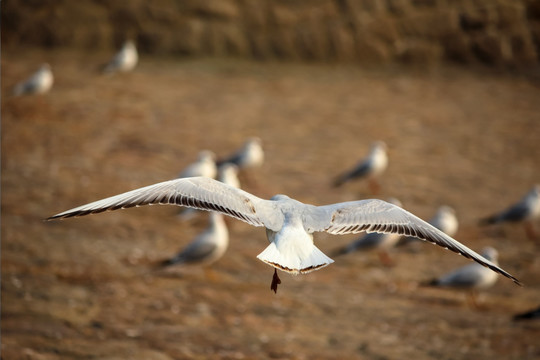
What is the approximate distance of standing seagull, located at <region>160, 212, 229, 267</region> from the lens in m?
7.73

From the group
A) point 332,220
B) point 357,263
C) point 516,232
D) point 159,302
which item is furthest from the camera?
point 516,232

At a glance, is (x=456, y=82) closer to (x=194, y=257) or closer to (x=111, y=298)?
(x=194, y=257)

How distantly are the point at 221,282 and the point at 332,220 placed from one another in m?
2.99

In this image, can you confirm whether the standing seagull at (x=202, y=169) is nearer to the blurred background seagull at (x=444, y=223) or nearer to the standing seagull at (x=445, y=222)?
the blurred background seagull at (x=444, y=223)

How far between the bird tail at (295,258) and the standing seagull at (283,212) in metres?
0.06

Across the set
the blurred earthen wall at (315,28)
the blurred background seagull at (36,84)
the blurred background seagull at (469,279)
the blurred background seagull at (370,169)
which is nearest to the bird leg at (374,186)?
the blurred background seagull at (370,169)

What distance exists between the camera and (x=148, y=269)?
771 cm

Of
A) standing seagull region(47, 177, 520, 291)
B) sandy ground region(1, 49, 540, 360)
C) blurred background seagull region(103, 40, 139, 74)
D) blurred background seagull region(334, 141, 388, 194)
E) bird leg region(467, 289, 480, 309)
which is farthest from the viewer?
blurred background seagull region(103, 40, 139, 74)

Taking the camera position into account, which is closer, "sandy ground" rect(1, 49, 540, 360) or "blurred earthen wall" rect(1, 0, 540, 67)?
"sandy ground" rect(1, 49, 540, 360)

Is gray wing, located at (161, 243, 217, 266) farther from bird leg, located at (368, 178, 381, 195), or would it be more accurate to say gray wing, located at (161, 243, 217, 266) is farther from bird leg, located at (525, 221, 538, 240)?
bird leg, located at (525, 221, 538, 240)

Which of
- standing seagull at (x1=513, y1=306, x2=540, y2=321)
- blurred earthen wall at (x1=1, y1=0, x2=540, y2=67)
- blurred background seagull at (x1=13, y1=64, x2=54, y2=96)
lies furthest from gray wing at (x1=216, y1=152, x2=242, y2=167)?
blurred earthen wall at (x1=1, y1=0, x2=540, y2=67)

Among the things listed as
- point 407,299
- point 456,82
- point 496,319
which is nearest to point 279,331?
point 407,299

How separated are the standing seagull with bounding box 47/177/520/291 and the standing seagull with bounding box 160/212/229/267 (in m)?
2.71

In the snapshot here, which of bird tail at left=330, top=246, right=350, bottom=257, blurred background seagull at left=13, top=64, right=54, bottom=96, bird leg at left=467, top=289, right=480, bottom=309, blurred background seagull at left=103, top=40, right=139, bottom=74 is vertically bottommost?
bird leg at left=467, top=289, right=480, bottom=309
